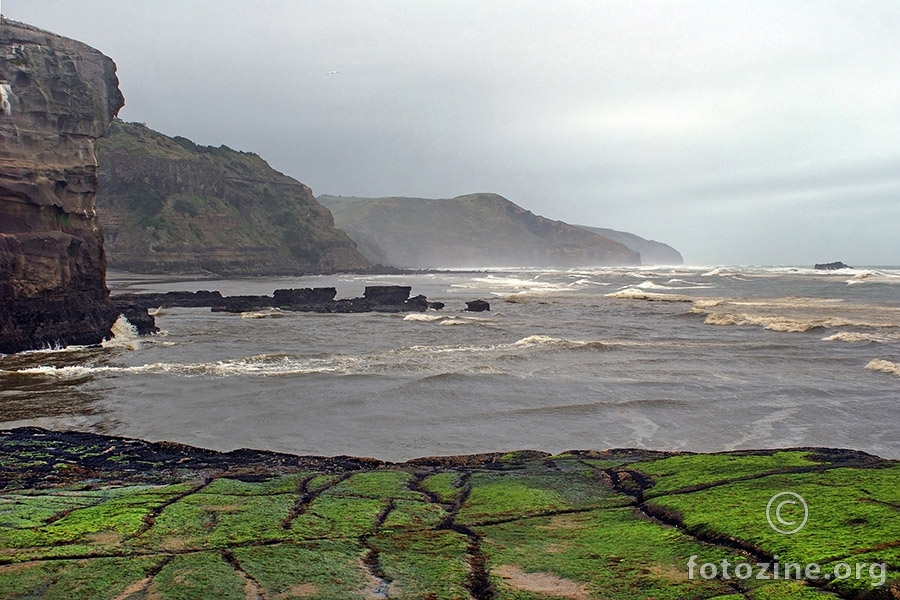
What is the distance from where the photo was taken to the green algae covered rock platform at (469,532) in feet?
14.2

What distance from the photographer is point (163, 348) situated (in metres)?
23.9

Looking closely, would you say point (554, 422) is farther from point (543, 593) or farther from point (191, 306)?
point (191, 306)

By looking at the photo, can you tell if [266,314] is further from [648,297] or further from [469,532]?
[469,532]

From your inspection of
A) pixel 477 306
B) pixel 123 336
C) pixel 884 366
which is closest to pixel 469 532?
pixel 884 366

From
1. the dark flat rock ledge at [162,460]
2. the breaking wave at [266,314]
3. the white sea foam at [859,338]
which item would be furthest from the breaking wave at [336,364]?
the breaking wave at [266,314]

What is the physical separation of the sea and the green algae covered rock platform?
360cm

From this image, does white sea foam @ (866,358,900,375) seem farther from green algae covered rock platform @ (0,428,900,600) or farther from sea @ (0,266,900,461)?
green algae covered rock platform @ (0,428,900,600)

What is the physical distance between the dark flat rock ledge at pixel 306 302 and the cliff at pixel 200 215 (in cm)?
4580

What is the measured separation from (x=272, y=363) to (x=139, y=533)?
15292 millimetres

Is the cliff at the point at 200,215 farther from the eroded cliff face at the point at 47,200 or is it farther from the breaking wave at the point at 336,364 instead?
the breaking wave at the point at 336,364

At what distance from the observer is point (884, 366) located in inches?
742

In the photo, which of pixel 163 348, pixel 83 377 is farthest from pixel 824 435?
pixel 163 348

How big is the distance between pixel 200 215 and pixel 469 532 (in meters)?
101

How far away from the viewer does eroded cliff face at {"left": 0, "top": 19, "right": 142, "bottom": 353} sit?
71.4ft
